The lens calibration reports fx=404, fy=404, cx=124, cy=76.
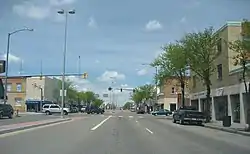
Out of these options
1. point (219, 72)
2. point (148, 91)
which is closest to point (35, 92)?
point (148, 91)

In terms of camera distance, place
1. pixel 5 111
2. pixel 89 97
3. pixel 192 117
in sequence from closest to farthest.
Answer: pixel 192 117 → pixel 5 111 → pixel 89 97

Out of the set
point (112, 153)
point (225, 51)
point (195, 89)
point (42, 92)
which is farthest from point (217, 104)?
point (42, 92)

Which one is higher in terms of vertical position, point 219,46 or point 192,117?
point 219,46

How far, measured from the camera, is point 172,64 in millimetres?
49875

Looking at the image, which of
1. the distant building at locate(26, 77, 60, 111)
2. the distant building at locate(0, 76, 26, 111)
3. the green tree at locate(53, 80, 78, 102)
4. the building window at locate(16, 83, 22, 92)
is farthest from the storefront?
the green tree at locate(53, 80, 78, 102)

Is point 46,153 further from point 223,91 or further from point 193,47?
point 223,91

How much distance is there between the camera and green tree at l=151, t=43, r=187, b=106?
149 feet

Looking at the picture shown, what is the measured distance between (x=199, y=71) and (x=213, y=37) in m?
4.46

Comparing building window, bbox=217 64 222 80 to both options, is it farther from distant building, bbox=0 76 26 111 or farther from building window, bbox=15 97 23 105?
building window, bbox=15 97 23 105

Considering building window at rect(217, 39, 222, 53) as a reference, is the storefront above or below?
below

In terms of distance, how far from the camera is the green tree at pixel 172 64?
4547 centimetres

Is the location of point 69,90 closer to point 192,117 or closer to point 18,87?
point 18,87

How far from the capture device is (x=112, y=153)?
45.0ft

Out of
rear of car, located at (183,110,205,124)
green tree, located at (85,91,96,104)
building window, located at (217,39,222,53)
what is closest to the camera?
rear of car, located at (183,110,205,124)
